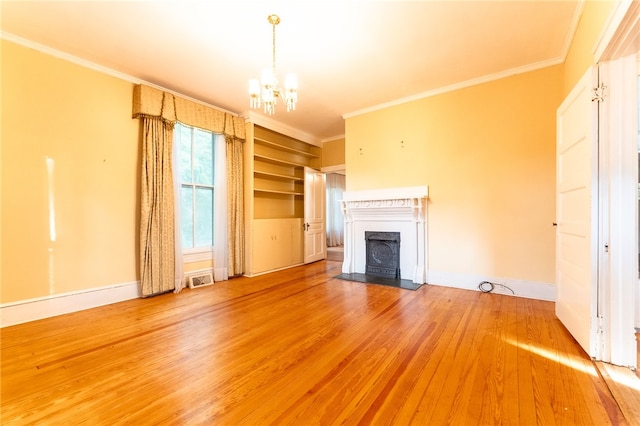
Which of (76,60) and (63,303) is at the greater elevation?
(76,60)

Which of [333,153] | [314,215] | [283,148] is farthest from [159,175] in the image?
[333,153]

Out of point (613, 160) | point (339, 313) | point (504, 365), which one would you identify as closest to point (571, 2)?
point (613, 160)

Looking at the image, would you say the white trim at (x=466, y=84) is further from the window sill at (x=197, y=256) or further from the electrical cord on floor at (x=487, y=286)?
the window sill at (x=197, y=256)

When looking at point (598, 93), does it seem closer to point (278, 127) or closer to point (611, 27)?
point (611, 27)

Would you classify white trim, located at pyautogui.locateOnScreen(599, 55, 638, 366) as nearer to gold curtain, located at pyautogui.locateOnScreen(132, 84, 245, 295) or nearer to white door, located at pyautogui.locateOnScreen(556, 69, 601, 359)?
white door, located at pyautogui.locateOnScreen(556, 69, 601, 359)

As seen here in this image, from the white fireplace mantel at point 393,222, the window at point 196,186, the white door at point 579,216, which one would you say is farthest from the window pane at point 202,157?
the white door at point 579,216

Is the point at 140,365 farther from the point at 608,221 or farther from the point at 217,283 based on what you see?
the point at 608,221

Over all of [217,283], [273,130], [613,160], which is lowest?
[217,283]

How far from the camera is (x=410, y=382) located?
5.49 feet

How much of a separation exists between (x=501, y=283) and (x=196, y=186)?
4.86 meters

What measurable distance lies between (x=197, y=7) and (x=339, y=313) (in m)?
3.33

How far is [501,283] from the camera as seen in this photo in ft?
11.5

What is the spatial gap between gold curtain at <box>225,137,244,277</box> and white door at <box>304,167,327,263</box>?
5.12ft

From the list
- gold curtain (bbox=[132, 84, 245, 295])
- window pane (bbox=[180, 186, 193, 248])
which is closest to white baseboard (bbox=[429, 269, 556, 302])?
window pane (bbox=[180, 186, 193, 248])
